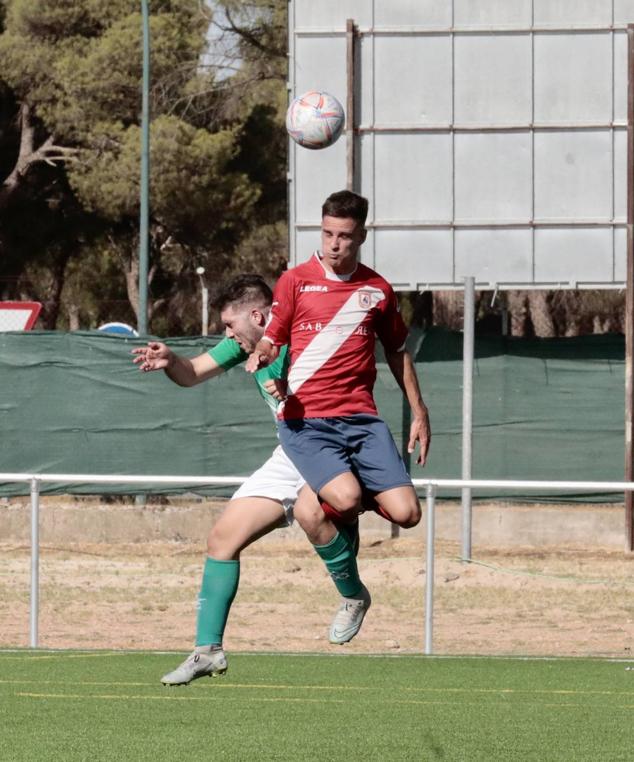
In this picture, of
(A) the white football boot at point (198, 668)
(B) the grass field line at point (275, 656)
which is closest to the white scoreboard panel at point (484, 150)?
(B) the grass field line at point (275, 656)

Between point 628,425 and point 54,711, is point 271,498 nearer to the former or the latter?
point 54,711

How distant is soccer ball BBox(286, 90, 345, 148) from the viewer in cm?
1186

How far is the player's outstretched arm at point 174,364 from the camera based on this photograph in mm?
7535

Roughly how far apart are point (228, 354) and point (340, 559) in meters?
1.11

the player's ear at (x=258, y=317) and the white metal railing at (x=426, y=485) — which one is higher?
the player's ear at (x=258, y=317)

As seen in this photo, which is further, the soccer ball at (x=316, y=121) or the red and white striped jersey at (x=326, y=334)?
the soccer ball at (x=316, y=121)

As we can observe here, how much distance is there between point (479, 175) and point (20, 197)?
96.3 feet

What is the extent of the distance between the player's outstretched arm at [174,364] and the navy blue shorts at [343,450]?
0.43m

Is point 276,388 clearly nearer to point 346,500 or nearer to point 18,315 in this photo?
point 346,500

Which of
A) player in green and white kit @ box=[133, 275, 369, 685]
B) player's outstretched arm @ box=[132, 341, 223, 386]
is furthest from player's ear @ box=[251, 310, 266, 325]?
player's outstretched arm @ box=[132, 341, 223, 386]

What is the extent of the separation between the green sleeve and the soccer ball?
3.92 m

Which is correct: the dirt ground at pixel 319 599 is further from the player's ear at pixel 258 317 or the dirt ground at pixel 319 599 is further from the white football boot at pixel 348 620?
the player's ear at pixel 258 317

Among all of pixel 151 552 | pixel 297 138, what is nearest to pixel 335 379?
pixel 297 138

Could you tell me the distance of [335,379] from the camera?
7836 mm
